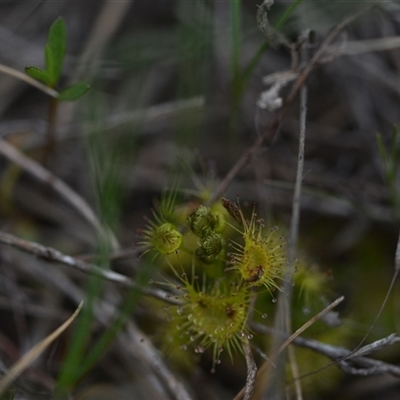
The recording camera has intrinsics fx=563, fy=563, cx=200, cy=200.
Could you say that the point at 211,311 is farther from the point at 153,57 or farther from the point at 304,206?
the point at 153,57

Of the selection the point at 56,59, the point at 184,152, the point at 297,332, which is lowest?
the point at 297,332

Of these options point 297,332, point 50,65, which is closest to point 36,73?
point 50,65

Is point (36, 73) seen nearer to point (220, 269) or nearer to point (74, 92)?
point (74, 92)

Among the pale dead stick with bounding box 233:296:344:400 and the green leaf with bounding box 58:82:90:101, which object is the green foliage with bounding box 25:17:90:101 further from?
the pale dead stick with bounding box 233:296:344:400

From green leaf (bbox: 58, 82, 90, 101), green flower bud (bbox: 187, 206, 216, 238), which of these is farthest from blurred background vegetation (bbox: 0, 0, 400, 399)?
green flower bud (bbox: 187, 206, 216, 238)

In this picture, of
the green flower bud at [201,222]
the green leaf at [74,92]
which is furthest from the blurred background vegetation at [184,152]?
the green flower bud at [201,222]

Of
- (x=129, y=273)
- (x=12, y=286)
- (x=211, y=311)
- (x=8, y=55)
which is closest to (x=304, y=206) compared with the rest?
(x=129, y=273)

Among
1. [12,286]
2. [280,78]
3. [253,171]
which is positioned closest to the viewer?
[280,78]
